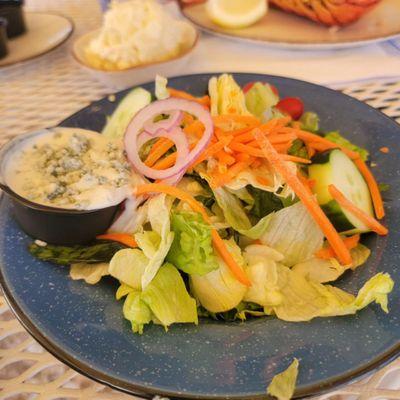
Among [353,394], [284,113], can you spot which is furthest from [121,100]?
[353,394]

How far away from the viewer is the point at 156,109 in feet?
4.73

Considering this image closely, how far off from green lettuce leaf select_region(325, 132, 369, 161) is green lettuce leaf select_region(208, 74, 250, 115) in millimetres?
301

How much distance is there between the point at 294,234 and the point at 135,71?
3.53 feet

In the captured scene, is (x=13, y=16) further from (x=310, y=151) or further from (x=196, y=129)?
(x=310, y=151)

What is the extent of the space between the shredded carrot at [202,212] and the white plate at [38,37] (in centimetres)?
128

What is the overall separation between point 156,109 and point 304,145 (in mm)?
480

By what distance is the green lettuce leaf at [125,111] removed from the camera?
1647mm

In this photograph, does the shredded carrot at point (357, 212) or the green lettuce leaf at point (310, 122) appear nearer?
the shredded carrot at point (357, 212)

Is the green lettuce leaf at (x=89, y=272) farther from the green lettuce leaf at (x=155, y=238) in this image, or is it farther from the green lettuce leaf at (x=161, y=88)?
the green lettuce leaf at (x=161, y=88)

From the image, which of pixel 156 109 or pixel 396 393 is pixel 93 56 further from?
pixel 396 393

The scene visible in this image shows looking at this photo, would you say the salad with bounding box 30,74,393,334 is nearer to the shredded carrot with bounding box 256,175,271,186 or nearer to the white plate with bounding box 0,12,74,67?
the shredded carrot with bounding box 256,175,271,186

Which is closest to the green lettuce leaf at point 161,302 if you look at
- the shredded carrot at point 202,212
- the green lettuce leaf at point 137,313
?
the green lettuce leaf at point 137,313

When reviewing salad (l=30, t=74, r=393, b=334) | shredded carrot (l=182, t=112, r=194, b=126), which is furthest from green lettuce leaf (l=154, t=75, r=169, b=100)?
shredded carrot (l=182, t=112, r=194, b=126)

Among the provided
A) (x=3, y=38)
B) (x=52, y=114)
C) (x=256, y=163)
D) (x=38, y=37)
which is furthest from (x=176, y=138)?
(x=38, y=37)
